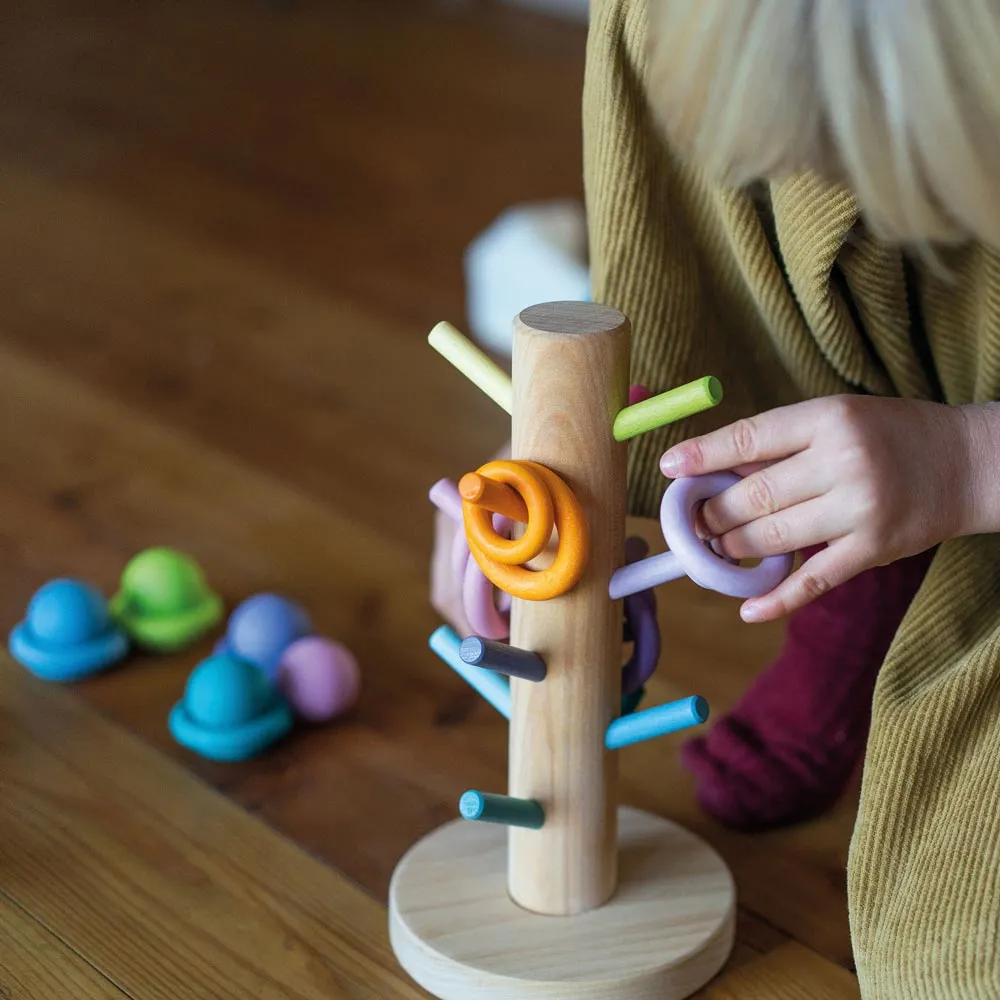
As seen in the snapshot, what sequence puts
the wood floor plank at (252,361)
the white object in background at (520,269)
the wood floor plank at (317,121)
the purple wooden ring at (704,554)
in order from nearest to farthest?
the purple wooden ring at (704,554) → the wood floor plank at (252,361) → the white object in background at (520,269) → the wood floor plank at (317,121)

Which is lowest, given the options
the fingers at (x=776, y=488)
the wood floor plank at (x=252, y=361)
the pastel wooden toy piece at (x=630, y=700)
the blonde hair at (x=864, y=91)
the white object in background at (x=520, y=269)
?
the wood floor plank at (x=252, y=361)

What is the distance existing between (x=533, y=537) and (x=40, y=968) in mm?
333

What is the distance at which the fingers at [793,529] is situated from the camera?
2.11ft

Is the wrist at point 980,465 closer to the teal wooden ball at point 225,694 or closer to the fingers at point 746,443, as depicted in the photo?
the fingers at point 746,443

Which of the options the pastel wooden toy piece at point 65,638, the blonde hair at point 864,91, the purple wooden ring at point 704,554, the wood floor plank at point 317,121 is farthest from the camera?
the wood floor plank at point 317,121

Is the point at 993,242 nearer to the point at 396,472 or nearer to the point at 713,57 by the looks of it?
the point at 713,57

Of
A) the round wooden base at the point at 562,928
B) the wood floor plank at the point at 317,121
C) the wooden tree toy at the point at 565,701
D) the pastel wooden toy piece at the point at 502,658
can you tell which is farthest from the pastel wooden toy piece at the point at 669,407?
the wood floor plank at the point at 317,121

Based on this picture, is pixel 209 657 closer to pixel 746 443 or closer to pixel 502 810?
pixel 502 810

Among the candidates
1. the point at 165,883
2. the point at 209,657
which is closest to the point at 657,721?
the point at 165,883

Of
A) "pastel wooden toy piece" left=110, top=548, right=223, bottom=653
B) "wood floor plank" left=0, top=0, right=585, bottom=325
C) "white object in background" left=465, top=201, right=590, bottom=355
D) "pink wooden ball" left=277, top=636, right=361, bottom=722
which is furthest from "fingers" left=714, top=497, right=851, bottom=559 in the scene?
"wood floor plank" left=0, top=0, right=585, bottom=325

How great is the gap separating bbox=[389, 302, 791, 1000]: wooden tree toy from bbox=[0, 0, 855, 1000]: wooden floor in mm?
42

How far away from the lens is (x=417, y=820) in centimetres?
88

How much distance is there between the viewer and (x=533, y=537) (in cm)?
65

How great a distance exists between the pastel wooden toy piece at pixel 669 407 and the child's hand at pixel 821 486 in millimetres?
19
